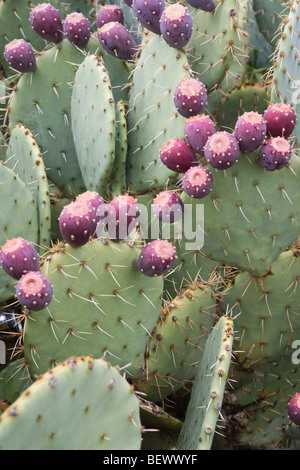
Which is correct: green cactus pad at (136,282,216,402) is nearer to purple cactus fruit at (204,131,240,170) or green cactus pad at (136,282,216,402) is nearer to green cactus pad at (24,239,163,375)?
green cactus pad at (24,239,163,375)

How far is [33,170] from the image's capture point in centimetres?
202

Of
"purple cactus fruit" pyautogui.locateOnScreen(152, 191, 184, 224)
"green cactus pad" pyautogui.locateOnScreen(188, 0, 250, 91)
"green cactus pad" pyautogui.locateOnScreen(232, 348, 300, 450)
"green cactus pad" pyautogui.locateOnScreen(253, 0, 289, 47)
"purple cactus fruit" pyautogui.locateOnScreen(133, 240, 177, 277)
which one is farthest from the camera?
"green cactus pad" pyautogui.locateOnScreen(253, 0, 289, 47)

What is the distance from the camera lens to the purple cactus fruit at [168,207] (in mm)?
1657

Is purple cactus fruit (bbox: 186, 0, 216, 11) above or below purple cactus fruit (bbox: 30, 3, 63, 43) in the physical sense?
above

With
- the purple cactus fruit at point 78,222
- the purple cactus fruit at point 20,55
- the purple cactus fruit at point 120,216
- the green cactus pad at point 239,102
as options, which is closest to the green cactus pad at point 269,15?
the green cactus pad at point 239,102

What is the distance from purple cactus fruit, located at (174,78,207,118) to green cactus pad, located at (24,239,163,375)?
437mm

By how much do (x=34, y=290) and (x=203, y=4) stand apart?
1.18m

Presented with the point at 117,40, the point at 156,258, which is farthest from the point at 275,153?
the point at 117,40

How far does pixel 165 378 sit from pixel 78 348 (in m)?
0.31

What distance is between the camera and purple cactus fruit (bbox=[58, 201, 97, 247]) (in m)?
1.46

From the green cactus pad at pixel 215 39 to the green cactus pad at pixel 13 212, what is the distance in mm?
695

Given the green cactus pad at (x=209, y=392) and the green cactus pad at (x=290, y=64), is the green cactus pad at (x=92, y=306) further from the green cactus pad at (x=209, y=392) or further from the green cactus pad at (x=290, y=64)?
the green cactus pad at (x=290, y=64)

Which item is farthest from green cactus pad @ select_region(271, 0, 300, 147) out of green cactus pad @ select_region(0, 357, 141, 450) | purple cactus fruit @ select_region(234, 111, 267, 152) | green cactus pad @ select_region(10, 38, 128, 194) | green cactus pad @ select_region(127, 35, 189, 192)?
green cactus pad @ select_region(0, 357, 141, 450)
